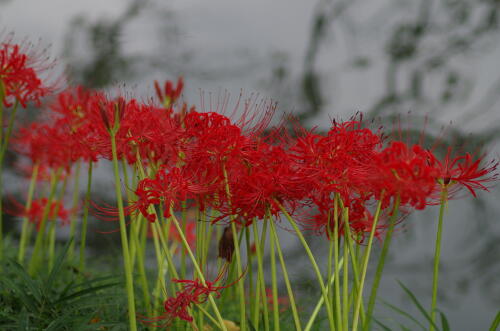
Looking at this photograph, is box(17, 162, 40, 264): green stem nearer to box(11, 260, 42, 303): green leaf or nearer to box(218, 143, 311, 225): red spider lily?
box(11, 260, 42, 303): green leaf

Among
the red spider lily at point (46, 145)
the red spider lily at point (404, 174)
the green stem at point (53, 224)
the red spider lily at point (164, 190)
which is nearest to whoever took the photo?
the red spider lily at point (404, 174)

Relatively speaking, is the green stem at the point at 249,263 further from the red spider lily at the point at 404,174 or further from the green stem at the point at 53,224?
the green stem at the point at 53,224

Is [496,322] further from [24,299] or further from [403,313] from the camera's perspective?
[24,299]

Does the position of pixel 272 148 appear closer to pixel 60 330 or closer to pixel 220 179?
pixel 220 179

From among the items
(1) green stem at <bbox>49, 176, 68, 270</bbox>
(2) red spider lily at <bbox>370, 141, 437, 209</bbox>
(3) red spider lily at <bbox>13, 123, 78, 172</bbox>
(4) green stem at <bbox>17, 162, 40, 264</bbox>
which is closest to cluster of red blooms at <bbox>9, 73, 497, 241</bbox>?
(2) red spider lily at <bbox>370, 141, 437, 209</bbox>

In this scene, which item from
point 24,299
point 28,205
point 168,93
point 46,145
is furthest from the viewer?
point 28,205

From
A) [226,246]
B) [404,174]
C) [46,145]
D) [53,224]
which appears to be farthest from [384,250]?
[53,224]

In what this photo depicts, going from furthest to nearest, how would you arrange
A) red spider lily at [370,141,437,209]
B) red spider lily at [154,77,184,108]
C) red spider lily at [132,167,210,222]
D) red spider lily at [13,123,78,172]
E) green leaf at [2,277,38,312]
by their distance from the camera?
1. red spider lily at [13,123,78,172]
2. red spider lily at [154,77,184,108]
3. green leaf at [2,277,38,312]
4. red spider lily at [132,167,210,222]
5. red spider lily at [370,141,437,209]

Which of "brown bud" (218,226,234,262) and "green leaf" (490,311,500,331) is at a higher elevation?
"brown bud" (218,226,234,262)

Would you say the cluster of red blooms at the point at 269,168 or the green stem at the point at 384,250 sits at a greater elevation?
the cluster of red blooms at the point at 269,168

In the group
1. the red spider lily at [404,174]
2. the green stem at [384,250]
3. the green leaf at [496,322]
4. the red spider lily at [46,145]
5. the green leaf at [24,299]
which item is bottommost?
the green leaf at [496,322]

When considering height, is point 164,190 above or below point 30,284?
above

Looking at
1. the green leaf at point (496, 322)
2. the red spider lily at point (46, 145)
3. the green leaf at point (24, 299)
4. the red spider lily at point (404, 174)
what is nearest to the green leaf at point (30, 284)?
the green leaf at point (24, 299)

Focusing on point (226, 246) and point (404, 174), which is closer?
point (404, 174)
